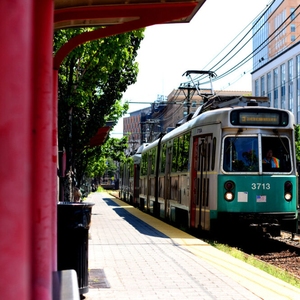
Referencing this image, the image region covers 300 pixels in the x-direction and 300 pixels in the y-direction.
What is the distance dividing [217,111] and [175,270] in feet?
20.3

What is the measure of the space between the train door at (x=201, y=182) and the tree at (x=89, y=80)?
3.05 m

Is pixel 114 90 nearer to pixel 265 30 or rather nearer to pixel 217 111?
pixel 217 111

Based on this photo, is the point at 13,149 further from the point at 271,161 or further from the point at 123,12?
the point at 271,161

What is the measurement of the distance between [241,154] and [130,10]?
347 inches

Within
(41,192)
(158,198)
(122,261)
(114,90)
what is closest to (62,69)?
(114,90)

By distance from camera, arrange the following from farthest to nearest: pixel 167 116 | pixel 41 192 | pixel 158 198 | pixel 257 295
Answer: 1. pixel 167 116
2. pixel 158 198
3. pixel 257 295
4. pixel 41 192

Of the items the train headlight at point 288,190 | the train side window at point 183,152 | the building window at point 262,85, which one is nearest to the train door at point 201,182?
the train side window at point 183,152

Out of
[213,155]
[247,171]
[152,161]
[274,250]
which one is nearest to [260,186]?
[247,171]

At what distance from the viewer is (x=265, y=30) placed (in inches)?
3937

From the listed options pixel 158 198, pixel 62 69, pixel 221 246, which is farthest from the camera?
pixel 158 198

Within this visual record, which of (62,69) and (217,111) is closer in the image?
(217,111)

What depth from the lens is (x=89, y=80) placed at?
736 inches

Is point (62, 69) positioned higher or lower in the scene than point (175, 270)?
higher

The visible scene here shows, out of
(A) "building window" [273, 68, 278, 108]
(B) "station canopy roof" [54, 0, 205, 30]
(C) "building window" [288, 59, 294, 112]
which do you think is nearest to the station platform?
(B) "station canopy roof" [54, 0, 205, 30]
